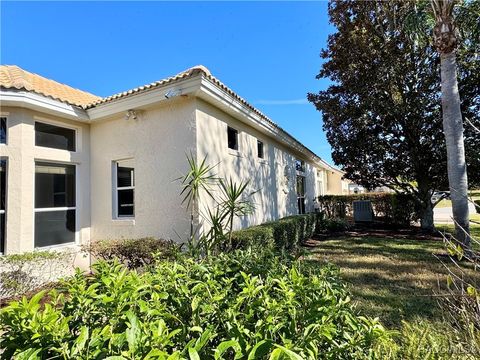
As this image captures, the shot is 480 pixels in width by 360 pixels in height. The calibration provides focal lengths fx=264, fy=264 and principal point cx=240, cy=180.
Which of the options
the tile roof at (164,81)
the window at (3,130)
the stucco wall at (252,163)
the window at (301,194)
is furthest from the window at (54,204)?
the window at (301,194)

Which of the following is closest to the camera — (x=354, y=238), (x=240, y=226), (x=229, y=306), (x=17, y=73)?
(x=229, y=306)

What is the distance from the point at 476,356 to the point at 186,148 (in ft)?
21.3

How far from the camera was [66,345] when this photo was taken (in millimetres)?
1457

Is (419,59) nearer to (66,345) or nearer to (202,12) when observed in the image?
(202,12)

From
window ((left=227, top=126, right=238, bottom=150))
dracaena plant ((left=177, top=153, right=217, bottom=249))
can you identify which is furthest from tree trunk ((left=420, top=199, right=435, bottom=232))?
dracaena plant ((left=177, top=153, right=217, bottom=249))

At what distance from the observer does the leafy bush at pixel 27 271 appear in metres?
5.93

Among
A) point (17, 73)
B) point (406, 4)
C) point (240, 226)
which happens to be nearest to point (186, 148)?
point (240, 226)

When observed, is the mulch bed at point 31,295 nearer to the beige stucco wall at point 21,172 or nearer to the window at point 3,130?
the beige stucco wall at point 21,172

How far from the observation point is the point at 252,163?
10188 mm

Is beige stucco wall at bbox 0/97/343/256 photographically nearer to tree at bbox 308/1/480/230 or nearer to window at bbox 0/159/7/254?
window at bbox 0/159/7/254

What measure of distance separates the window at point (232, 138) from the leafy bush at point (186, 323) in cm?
699

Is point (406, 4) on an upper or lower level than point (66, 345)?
upper

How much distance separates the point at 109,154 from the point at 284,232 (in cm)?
635

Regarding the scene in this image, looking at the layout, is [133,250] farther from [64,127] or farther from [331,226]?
[331,226]
